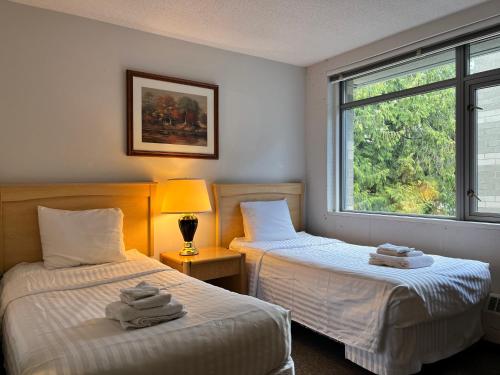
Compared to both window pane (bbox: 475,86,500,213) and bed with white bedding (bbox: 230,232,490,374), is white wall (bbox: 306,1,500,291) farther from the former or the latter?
bed with white bedding (bbox: 230,232,490,374)

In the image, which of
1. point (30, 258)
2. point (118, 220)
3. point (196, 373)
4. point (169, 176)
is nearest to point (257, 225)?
point (169, 176)

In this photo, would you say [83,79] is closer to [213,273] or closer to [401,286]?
[213,273]

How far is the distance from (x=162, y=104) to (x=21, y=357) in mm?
2292

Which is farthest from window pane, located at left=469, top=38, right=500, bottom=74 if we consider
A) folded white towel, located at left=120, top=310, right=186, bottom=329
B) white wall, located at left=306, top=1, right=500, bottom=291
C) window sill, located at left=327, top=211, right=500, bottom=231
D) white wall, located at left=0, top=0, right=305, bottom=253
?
folded white towel, located at left=120, top=310, right=186, bottom=329

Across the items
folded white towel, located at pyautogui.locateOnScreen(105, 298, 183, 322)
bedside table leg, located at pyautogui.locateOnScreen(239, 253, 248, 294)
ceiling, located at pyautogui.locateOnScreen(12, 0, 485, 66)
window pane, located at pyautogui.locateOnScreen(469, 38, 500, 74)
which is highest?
ceiling, located at pyautogui.locateOnScreen(12, 0, 485, 66)

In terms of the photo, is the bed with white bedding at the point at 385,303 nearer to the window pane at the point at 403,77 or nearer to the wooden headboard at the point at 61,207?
the wooden headboard at the point at 61,207

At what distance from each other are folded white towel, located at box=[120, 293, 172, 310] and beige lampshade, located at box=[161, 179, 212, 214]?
1.38 metres

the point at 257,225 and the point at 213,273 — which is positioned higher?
the point at 257,225

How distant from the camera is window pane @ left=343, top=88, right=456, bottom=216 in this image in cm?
313

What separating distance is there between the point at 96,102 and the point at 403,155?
2657 millimetres

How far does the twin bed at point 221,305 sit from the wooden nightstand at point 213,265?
0.35 ft

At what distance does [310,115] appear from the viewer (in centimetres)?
421

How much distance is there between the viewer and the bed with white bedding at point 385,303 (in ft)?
6.93

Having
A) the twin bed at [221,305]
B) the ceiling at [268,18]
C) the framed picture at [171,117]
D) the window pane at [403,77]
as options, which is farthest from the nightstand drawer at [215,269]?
the window pane at [403,77]
